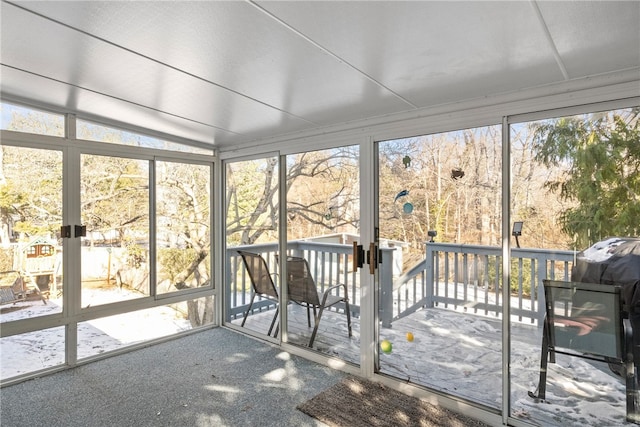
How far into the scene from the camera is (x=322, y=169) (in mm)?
3137

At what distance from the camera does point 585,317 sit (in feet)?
6.48

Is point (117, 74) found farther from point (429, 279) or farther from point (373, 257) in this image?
point (429, 279)

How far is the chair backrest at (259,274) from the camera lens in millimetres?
3562

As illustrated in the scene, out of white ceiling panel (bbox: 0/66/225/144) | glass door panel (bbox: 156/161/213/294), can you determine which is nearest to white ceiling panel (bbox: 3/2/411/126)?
white ceiling panel (bbox: 0/66/225/144)

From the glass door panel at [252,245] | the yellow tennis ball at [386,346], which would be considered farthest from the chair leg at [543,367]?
the glass door panel at [252,245]

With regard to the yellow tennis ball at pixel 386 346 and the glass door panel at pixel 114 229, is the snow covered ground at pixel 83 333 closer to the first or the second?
the glass door panel at pixel 114 229

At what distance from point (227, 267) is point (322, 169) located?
177cm

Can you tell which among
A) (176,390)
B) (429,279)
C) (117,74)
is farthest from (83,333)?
(429,279)

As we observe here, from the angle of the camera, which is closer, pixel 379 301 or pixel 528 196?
pixel 528 196

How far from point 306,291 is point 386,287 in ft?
2.91

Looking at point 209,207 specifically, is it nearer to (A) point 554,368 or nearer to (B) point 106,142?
(B) point 106,142

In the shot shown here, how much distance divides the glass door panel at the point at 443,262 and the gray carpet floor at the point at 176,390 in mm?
710

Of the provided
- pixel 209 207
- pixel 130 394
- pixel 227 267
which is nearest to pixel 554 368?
pixel 130 394

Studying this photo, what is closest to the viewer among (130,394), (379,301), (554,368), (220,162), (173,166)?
(554,368)
